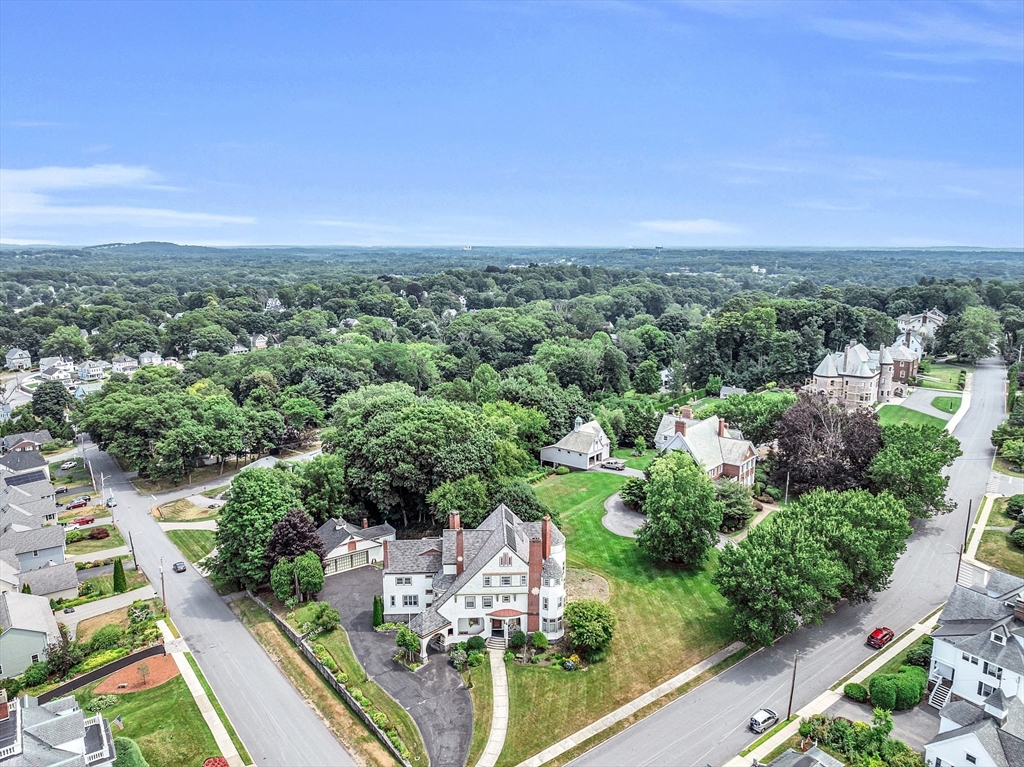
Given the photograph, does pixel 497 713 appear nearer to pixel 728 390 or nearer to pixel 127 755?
pixel 127 755

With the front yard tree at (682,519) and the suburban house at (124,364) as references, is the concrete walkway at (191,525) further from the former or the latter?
the suburban house at (124,364)

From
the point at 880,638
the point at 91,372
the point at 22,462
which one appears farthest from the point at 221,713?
the point at 91,372

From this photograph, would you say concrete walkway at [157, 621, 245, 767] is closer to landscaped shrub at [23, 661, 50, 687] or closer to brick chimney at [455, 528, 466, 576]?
landscaped shrub at [23, 661, 50, 687]

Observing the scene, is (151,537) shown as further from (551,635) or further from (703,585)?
(703,585)

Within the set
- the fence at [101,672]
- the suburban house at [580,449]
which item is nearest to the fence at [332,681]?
the fence at [101,672]

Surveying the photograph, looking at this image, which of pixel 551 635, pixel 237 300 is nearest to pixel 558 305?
pixel 237 300
